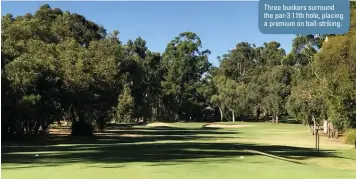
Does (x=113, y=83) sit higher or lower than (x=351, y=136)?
higher

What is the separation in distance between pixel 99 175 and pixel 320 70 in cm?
2170

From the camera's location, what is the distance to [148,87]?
11056 cm

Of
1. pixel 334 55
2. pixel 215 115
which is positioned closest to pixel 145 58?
pixel 215 115

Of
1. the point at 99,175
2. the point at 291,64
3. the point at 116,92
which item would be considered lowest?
the point at 99,175

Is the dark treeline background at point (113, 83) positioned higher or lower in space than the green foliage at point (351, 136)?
higher

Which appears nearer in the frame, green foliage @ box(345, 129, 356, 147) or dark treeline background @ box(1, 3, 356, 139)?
dark treeline background @ box(1, 3, 356, 139)

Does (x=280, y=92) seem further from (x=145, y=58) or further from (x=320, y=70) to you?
(x=320, y=70)

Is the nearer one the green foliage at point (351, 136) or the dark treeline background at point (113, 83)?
the dark treeline background at point (113, 83)

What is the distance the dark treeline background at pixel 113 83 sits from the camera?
A: 33812 mm

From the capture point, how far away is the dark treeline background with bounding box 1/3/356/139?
3381 centimetres

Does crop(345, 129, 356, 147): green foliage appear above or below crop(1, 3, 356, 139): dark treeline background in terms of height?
below

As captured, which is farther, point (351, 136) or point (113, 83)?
point (113, 83)

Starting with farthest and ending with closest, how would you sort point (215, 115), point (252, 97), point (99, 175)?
1. point (215, 115)
2. point (252, 97)
3. point (99, 175)

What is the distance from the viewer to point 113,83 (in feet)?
161
